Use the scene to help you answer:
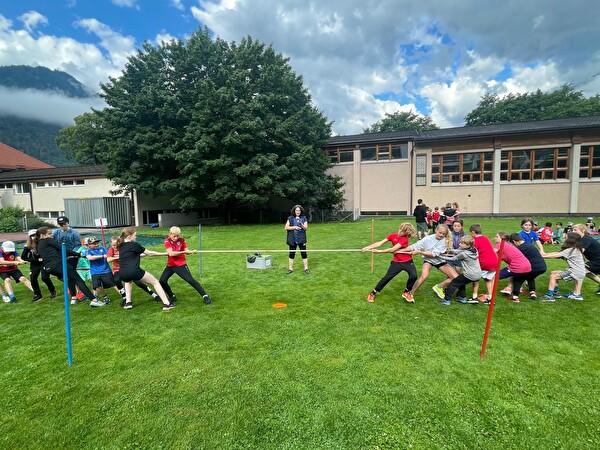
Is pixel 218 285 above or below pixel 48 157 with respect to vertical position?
below

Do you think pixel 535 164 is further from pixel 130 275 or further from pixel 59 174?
pixel 59 174

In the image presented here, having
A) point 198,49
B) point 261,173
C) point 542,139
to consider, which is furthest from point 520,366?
point 542,139

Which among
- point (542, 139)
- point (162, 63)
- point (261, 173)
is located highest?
point (162, 63)

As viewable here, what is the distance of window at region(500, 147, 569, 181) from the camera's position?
85.1 feet

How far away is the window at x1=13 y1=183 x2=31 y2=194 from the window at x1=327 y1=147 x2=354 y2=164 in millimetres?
29373

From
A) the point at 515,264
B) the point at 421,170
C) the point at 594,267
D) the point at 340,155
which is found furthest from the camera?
the point at 340,155

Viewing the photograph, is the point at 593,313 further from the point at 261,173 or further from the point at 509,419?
the point at 261,173

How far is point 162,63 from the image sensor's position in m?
24.3

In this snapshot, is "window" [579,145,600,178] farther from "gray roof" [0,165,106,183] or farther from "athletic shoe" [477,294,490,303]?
"gray roof" [0,165,106,183]

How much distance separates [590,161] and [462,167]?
9003mm

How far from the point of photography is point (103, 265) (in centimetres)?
682

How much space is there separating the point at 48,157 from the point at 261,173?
5072 inches

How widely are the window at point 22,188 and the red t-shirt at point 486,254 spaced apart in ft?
127

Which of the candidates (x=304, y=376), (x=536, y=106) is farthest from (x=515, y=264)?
(x=536, y=106)
